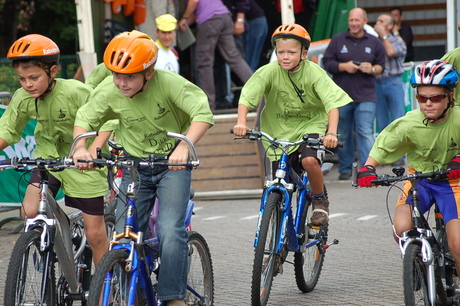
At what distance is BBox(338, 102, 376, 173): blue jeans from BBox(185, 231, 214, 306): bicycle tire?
7802 mm

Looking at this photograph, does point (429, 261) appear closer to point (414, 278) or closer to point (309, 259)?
point (414, 278)

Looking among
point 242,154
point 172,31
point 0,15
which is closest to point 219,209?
point 242,154

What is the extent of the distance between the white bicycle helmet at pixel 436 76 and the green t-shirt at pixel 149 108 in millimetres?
1404

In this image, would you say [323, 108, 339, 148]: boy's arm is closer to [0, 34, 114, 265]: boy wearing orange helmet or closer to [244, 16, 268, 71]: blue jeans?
[0, 34, 114, 265]: boy wearing orange helmet

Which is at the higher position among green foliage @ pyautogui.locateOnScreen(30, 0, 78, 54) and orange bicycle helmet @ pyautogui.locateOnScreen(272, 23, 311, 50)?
green foliage @ pyautogui.locateOnScreen(30, 0, 78, 54)

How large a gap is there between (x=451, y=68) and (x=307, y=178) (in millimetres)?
1722

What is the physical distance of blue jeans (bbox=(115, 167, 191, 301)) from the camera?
5184 millimetres

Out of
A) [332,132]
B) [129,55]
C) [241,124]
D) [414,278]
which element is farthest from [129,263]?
[332,132]

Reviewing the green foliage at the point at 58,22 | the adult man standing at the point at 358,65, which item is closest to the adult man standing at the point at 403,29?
the adult man standing at the point at 358,65

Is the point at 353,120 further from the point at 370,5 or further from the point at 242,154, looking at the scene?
the point at 370,5

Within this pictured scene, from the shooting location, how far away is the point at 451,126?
590 centimetres

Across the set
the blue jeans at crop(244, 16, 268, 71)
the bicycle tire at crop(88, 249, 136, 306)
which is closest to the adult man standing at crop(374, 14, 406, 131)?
the blue jeans at crop(244, 16, 268, 71)

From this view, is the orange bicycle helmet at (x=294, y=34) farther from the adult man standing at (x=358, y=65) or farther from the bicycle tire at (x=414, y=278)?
the adult man standing at (x=358, y=65)

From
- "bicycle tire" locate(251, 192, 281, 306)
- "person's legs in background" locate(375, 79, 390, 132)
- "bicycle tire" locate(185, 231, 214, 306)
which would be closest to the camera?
"bicycle tire" locate(185, 231, 214, 306)
